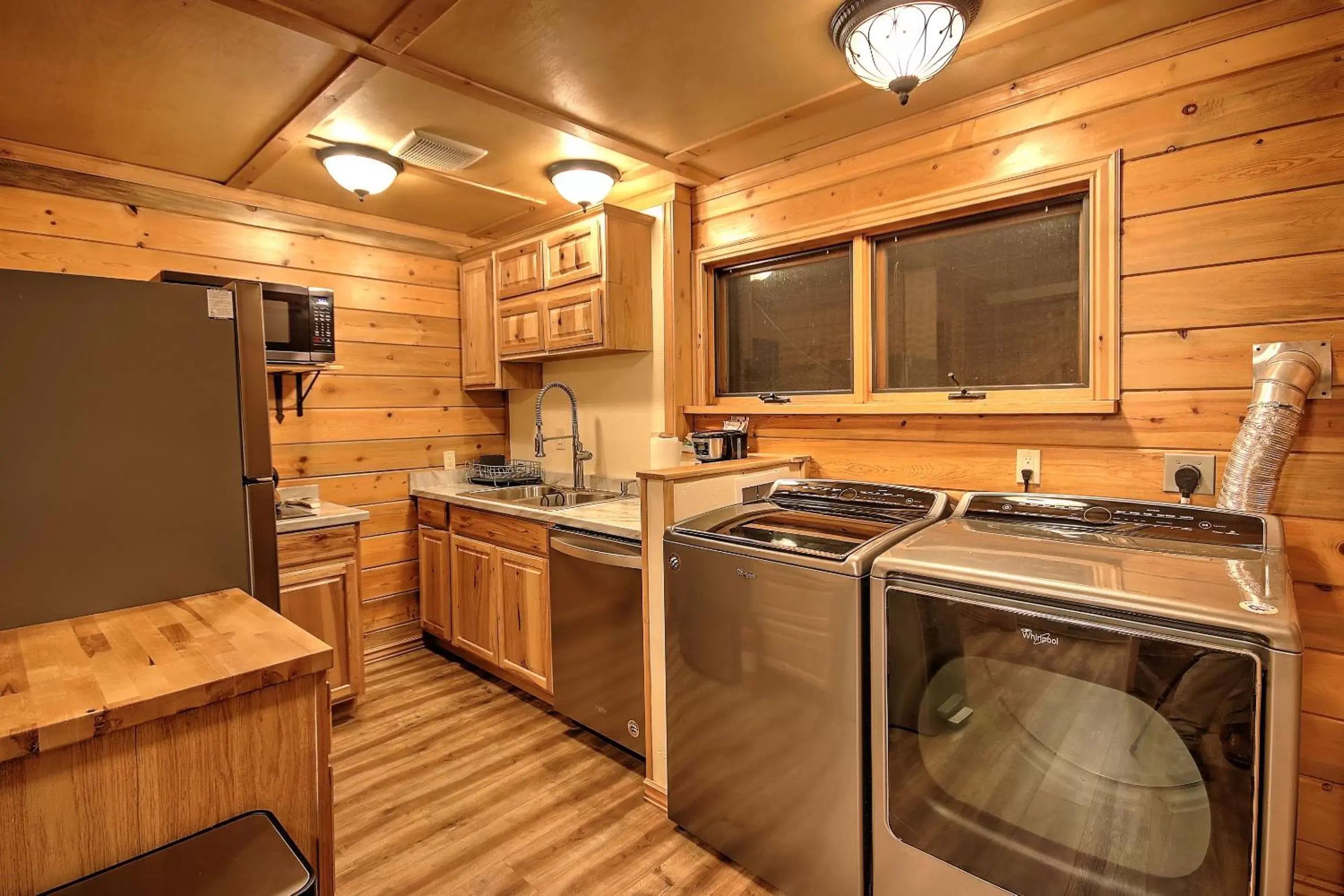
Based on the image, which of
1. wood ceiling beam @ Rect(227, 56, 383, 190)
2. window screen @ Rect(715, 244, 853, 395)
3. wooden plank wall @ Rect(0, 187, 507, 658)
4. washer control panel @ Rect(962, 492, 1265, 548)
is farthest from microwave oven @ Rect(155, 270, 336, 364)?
washer control panel @ Rect(962, 492, 1265, 548)

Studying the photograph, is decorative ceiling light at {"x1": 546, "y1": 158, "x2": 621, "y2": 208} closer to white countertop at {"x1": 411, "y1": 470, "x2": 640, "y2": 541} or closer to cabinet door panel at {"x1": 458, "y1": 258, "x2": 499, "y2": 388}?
cabinet door panel at {"x1": 458, "y1": 258, "x2": 499, "y2": 388}

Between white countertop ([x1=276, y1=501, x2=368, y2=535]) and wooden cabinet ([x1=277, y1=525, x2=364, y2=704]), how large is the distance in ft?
0.07

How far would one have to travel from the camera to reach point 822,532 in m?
1.89

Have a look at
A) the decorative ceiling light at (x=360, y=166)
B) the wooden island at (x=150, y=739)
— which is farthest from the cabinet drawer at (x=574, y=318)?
the wooden island at (x=150, y=739)

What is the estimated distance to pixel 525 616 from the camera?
2834 millimetres

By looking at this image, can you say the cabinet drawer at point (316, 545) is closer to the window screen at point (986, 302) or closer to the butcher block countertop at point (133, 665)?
the butcher block countertop at point (133, 665)

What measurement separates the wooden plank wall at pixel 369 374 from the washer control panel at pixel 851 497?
2.21m

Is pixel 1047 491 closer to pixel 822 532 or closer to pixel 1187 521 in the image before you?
pixel 1187 521

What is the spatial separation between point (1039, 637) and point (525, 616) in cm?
207

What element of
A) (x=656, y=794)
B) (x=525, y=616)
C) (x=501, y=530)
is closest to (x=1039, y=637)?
(x=656, y=794)

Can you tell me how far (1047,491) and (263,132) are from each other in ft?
9.88

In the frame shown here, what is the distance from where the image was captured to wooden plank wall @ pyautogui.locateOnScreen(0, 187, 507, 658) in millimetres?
2822

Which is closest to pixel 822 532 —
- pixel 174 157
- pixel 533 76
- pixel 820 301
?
pixel 820 301

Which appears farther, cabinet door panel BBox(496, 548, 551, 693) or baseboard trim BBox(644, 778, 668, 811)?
cabinet door panel BBox(496, 548, 551, 693)
